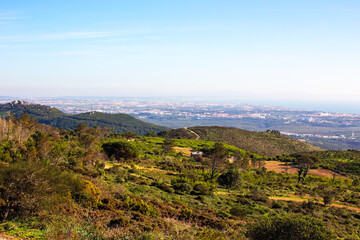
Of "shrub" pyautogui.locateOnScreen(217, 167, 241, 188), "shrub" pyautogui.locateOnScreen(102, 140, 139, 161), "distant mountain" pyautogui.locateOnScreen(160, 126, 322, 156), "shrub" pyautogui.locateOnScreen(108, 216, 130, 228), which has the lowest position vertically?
"distant mountain" pyautogui.locateOnScreen(160, 126, 322, 156)

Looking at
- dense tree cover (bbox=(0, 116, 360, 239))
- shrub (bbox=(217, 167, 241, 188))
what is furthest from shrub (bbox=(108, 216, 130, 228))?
shrub (bbox=(217, 167, 241, 188))

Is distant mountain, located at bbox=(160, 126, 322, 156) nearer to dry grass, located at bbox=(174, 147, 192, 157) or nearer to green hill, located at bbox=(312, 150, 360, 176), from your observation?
green hill, located at bbox=(312, 150, 360, 176)

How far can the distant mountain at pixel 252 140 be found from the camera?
67887 mm

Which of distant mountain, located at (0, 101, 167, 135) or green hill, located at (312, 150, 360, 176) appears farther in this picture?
distant mountain, located at (0, 101, 167, 135)

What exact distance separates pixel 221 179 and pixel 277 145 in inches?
2015

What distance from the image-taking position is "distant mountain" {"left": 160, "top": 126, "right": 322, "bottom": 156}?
67.9m

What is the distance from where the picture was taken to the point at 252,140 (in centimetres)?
7456

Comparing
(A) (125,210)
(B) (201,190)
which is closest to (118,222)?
(A) (125,210)

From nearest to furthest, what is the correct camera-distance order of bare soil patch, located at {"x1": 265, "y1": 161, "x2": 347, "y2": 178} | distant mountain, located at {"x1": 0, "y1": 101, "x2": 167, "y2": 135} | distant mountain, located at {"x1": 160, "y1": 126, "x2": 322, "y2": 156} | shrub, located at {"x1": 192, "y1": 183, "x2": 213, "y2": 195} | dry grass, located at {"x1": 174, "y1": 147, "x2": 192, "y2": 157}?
1. shrub, located at {"x1": 192, "y1": 183, "x2": 213, "y2": 195}
2. bare soil patch, located at {"x1": 265, "y1": 161, "x2": 347, "y2": 178}
3. dry grass, located at {"x1": 174, "y1": 147, "x2": 192, "y2": 157}
4. distant mountain, located at {"x1": 160, "y1": 126, "x2": 322, "y2": 156}
5. distant mountain, located at {"x1": 0, "y1": 101, "x2": 167, "y2": 135}

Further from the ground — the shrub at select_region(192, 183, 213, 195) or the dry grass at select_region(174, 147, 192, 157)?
the shrub at select_region(192, 183, 213, 195)

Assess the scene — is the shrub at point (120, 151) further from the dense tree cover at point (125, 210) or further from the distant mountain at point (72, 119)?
the distant mountain at point (72, 119)

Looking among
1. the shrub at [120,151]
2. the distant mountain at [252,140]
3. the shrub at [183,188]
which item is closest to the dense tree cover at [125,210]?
the shrub at [183,188]

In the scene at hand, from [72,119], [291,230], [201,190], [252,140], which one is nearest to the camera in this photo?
[291,230]

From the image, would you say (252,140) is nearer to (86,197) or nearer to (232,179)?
(232,179)
